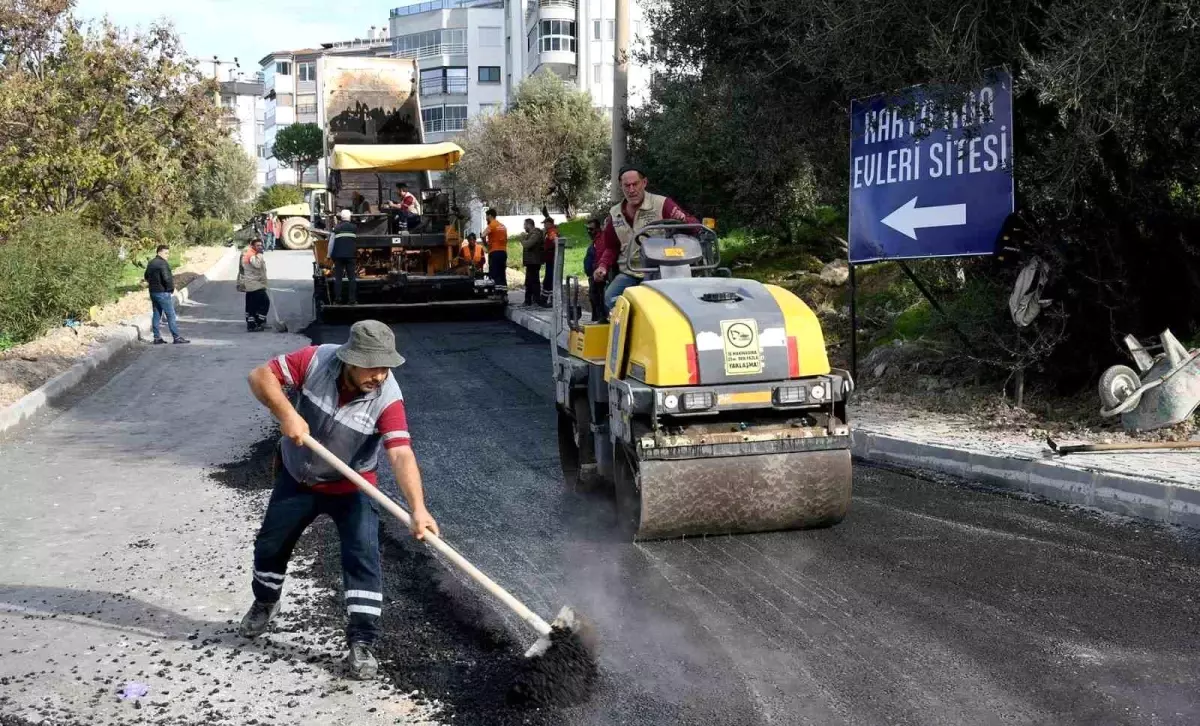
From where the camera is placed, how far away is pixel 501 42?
85.1 meters

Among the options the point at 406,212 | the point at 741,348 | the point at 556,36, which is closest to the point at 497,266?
the point at 406,212

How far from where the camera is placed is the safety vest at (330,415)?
496 cm

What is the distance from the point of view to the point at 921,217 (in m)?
10.3

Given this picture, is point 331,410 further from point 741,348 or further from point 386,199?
point 386,199

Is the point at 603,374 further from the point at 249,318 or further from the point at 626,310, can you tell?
the point at 249,318

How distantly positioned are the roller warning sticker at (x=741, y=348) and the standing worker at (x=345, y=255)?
13.7 m

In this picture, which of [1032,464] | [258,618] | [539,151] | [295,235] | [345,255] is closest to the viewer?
[258,618]

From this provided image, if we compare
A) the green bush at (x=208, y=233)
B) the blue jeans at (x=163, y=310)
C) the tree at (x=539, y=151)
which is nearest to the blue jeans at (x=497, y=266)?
the blue jeans at (x=163, y=310)

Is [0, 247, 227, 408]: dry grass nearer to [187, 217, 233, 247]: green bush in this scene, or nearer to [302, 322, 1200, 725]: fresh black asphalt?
[302, 322, 1200, 725]: fresh black asphalt

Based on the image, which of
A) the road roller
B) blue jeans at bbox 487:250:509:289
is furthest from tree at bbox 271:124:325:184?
the road roller

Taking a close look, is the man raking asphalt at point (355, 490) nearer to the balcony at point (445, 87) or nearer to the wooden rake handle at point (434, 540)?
the wooden rake handle at point (434, 540)

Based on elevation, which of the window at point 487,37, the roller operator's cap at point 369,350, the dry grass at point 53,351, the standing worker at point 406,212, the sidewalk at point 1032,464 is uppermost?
the window at point 487,37

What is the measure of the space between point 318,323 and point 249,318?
1167 millimetres

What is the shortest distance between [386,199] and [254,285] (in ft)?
10.8
